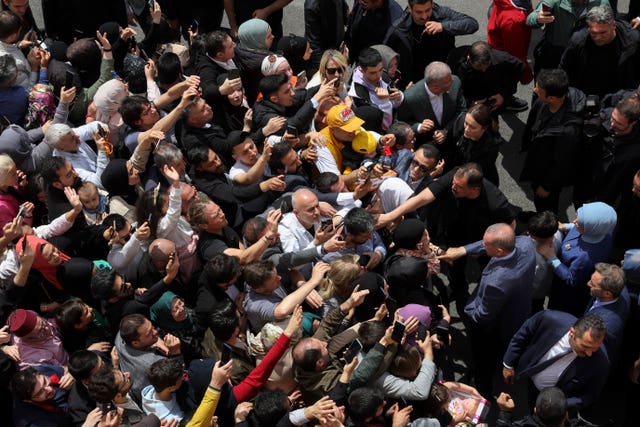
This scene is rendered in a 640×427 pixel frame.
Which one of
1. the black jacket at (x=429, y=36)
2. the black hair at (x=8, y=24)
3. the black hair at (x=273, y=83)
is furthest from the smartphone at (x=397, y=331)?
the black hair at (x=8, y=24)

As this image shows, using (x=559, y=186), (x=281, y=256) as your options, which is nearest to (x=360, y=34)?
(x=559, y=186)

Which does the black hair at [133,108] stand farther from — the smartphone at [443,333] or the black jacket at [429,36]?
the smartphone at [443,333]

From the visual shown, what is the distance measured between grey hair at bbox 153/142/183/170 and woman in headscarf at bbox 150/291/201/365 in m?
1.29

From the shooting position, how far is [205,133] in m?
7.66

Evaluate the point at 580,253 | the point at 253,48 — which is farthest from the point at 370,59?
the point at 580,253

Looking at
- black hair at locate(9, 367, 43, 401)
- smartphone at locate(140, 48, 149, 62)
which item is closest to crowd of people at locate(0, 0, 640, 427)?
black hair at locate(9, 367, 43, 401)

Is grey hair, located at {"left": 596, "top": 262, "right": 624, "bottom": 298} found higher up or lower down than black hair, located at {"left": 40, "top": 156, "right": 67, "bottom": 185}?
lower down

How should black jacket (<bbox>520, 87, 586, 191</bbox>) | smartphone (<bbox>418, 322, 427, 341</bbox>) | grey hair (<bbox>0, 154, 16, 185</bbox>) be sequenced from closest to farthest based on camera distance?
smartphone (<bbox>418, 322, 427, 341</bbox>)
grey hair (<bbox>0, 154, 16, 185</bbox>)
black jacket (<bbox>520, 87, 586, 191</bbox>)

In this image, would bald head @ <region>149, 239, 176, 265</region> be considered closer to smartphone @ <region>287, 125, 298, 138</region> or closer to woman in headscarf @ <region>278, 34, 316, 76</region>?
smartphone @ <region>287, 125, 298, 138</region>

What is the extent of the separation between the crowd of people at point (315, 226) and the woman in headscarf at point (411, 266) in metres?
0.02

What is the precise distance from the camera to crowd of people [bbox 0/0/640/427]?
586cm

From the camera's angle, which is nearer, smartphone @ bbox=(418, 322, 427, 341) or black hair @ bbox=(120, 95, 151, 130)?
smartphone @ bbox=(418, 322, 427, 341)

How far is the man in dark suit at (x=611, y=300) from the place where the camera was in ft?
19.8

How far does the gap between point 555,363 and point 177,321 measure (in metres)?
Answer: 2.76
